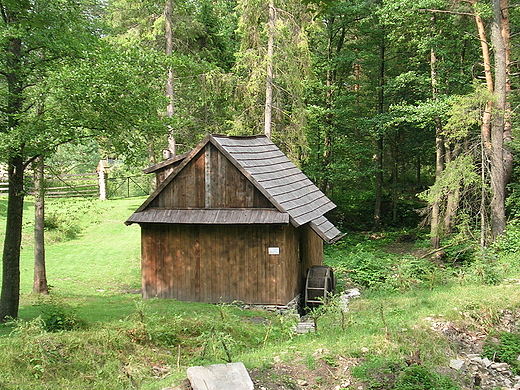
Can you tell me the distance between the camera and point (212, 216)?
13258mm

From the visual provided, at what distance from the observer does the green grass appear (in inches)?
269

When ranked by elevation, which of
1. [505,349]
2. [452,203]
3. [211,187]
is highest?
[211,187]

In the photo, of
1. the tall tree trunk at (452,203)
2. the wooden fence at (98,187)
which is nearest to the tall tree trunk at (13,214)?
the tall tree trunk at (452,203)

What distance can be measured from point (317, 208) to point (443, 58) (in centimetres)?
1193

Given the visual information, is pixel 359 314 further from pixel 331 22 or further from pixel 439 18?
pixel 331 22

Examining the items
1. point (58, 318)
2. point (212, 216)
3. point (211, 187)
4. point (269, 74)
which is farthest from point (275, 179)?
point (269, 74)

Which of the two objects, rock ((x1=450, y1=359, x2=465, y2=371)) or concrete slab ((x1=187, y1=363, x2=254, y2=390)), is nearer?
concrete slab ((x1=187, y1=363, x2=254, y2=390))

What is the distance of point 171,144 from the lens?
19750 mm

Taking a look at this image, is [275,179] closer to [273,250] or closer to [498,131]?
[273,250]

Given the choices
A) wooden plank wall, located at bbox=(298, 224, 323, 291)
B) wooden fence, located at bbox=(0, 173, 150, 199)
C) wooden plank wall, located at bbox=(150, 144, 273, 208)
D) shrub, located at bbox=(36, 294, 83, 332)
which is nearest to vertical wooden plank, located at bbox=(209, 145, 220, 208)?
wooden plank wall, located at bbox=(150, 144, 273, 208)

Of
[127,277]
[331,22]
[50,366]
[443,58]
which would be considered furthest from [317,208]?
[331,22]

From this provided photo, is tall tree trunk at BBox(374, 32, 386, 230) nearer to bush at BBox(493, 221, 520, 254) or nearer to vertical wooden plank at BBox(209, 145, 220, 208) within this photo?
bush at BBox(493, 221, 520, 254)

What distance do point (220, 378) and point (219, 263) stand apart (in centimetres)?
781

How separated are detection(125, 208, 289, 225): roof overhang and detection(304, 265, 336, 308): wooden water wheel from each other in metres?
2.81
